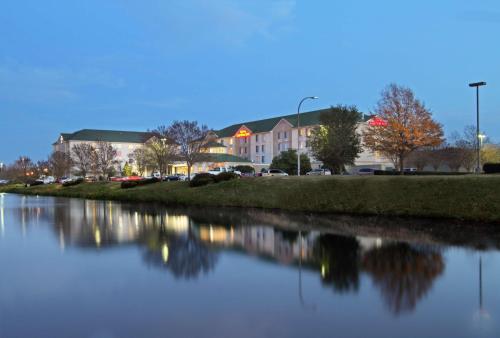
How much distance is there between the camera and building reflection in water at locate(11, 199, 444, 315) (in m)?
9.32

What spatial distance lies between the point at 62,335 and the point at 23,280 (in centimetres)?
417

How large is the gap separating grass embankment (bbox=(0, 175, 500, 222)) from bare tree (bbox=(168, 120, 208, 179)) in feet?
34.1

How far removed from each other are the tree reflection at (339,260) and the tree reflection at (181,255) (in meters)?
2.88

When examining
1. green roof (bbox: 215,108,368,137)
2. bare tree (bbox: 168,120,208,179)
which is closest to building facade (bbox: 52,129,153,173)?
green roof (bbox: 215,108,368,137)

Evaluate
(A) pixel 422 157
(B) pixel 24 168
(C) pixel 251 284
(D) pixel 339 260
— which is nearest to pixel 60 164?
(B) pixel 24 168

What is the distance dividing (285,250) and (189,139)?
3572 cm

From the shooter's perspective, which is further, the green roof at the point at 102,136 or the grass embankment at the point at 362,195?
the green roof at the point at 102,136

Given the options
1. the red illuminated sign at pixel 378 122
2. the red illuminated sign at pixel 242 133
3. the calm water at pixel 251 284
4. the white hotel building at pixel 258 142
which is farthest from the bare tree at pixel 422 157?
the red illuminated sign at pixel 242 133

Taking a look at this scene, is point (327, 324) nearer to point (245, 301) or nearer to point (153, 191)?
point (245, 301)

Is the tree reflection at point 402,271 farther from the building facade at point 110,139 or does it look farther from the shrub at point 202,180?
the building facade at point 110,139

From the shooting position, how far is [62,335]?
6.46 metres

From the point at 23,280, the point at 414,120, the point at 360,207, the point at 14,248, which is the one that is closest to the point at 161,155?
the point at 414,120

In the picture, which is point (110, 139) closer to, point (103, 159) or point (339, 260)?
point (103, 159)

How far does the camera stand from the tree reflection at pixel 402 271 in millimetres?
8102
